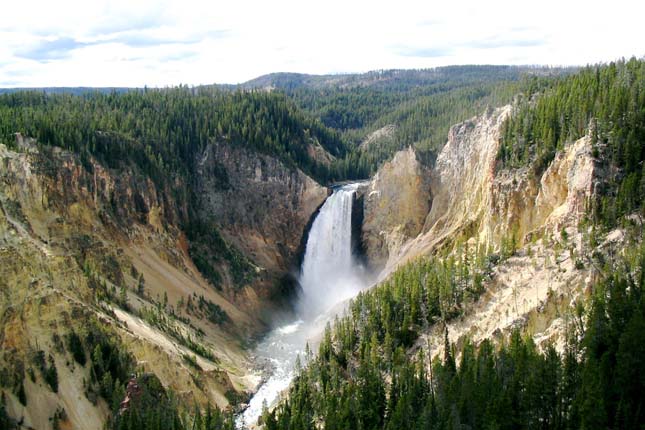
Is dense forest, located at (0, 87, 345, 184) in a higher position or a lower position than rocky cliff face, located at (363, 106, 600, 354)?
higher

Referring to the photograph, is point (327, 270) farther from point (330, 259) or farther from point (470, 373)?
point (470, 373)

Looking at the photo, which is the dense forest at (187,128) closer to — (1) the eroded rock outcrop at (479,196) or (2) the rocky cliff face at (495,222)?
(1) the eroded rock outcrop at (479,196)

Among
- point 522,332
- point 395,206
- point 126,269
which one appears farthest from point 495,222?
point 126,269

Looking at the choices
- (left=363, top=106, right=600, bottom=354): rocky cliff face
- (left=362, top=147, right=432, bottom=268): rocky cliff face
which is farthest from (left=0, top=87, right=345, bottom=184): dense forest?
(left=363, top=106, right=600, bottom=354): rocky cliff face

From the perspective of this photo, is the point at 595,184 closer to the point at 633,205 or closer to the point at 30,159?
the point at 633,205

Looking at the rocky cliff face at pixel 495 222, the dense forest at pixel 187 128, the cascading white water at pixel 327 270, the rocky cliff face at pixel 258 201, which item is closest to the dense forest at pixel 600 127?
the rocky cliff face at pixel 495 222

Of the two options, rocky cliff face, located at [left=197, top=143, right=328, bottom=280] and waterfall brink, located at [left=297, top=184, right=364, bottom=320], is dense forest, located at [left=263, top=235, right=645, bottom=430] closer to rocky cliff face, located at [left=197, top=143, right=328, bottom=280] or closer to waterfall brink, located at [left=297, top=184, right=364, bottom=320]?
waterfall brink, located at [left=297, top=184, right=364, bottom=320]
